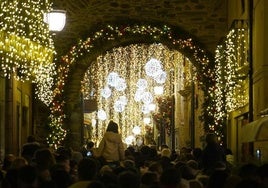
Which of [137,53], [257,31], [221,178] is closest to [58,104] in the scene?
[257,31]

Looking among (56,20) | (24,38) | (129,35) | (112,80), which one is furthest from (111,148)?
(112,80)

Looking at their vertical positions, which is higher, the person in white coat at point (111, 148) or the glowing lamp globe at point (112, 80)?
the glowing lamp globe at point (112, 80)

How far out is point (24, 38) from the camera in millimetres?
18938

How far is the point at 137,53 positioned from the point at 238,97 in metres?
23.2

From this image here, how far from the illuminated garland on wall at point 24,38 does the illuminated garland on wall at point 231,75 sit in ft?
21.2

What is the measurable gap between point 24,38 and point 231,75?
31.3ft

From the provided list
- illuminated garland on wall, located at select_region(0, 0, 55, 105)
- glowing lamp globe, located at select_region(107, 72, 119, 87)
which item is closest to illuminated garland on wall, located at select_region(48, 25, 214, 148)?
illuminated garland on wall, located at select_region(0, 0, 55, 105)

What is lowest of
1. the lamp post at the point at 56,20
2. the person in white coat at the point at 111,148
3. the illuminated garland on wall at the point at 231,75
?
the person in white coat at the point at 111,148

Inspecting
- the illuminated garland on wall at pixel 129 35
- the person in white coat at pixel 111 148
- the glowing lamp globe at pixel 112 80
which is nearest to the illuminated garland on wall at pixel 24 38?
the person in white coat at pixel 111 148

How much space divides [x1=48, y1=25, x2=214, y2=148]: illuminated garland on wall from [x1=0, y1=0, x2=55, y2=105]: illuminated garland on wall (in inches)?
259

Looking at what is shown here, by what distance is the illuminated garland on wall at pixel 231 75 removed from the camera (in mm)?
25891

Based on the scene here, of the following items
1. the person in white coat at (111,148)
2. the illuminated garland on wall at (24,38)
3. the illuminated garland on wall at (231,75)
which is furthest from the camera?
the illuminated garland on wall at (231,75)

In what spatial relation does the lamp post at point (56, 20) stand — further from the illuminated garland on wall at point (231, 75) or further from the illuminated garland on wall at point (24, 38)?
the illuminated garland on wall at point (231, 75)

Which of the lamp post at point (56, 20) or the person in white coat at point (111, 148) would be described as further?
the lamp post at point (56, 20)
